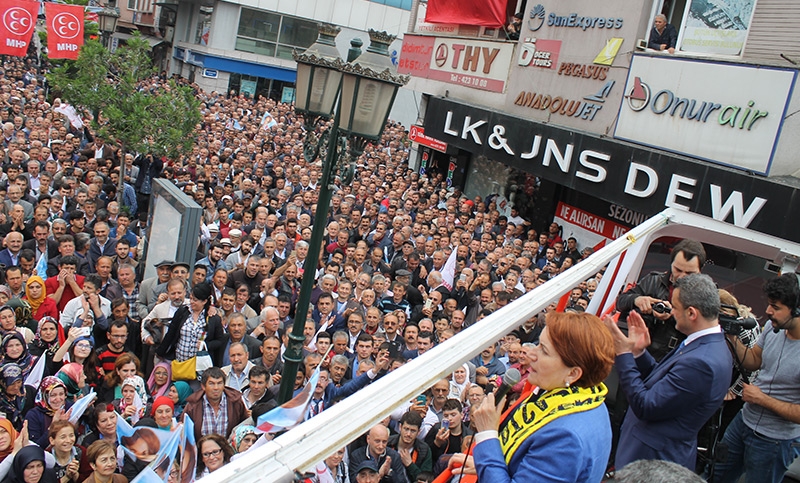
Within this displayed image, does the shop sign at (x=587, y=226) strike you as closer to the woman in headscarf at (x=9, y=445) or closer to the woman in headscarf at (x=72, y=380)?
the woman in headscarf at (x=72, y=380)

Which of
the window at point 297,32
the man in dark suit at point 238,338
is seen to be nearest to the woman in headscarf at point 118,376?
the man in dark suit at point 238,338

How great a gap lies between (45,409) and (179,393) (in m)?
1.11

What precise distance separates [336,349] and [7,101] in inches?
620

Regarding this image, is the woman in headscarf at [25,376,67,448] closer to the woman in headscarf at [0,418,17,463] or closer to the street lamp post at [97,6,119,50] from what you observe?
the woman in headscarf at [0,418,17,463]

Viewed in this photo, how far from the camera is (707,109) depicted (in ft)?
36.8

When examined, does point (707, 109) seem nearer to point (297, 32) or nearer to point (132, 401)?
point (132, 401)

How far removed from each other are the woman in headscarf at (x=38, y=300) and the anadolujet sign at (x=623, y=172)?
344 inches

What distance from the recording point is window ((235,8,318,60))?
38.1 meters

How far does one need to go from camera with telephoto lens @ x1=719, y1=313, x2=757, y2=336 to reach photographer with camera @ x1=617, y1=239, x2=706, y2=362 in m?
0.21

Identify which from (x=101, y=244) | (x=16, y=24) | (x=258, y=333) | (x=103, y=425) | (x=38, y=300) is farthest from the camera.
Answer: (x=16, y=24)

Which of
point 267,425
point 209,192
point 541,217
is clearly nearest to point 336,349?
point 267,425

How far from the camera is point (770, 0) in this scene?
10547mm

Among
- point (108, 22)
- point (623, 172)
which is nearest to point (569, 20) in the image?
point (623, 172)

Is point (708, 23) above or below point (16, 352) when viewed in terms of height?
above
